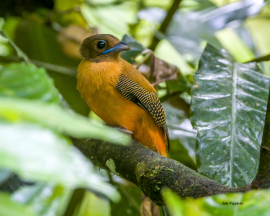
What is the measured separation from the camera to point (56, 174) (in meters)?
0.38

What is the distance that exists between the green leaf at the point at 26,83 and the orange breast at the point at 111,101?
1.07 m

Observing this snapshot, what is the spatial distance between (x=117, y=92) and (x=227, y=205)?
134cm

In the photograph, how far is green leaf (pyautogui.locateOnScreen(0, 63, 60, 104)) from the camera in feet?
2.30

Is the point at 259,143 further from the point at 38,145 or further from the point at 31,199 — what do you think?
the point at 38,145

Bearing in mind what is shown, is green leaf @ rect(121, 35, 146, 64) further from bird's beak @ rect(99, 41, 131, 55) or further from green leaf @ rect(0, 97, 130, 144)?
green leaf @ rect(0, 97, 130, 144)

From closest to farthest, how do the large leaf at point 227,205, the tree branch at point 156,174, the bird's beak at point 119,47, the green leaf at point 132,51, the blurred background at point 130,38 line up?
the large leaf at point 227,205
the tree branch at point 156,174
the bird's beak at point 119,47
the green leaf at point 132,51
the blurred background at point 130,38

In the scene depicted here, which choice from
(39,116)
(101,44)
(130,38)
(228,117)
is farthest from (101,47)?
(39,116)

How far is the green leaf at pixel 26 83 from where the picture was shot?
70 centimetres

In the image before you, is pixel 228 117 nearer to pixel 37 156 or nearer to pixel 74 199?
pixel 74 199

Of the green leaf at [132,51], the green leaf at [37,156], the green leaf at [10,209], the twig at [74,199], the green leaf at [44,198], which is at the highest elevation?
the green leaf at [37,156]

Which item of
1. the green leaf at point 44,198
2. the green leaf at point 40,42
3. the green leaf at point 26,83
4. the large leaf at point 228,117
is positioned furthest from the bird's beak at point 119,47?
the green leaf at point 44,198

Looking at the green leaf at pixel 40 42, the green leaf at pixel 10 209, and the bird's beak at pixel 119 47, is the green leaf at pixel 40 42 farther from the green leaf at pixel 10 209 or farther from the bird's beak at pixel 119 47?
the green leaf at pixel 10 209

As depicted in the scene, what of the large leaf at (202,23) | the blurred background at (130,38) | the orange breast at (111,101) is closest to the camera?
the orange breast at (111,101)

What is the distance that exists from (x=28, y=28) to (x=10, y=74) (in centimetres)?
239
